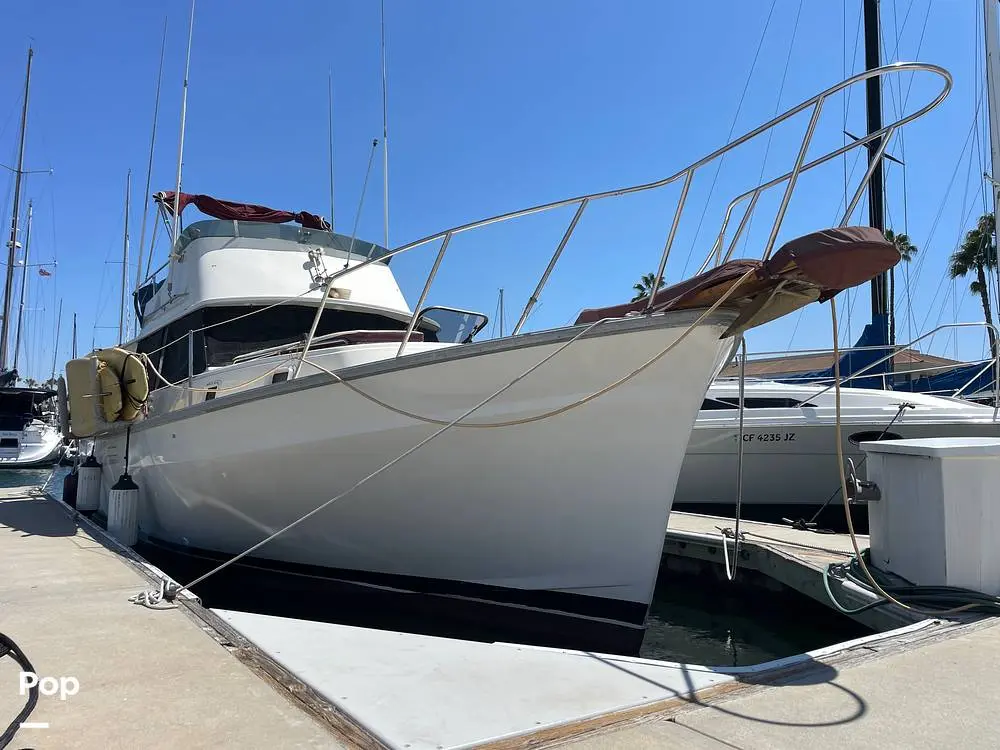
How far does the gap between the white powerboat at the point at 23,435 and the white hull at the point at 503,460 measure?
22589mm

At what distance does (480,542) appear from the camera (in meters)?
5.11

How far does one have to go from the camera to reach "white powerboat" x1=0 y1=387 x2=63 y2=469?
23703mm

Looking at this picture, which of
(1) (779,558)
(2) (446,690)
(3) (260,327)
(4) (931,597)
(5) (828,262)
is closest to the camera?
(2) (446,690)

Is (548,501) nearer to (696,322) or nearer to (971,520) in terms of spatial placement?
(696,322)

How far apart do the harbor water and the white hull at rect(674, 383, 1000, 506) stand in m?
4.09

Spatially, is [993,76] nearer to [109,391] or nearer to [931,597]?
[931,597]

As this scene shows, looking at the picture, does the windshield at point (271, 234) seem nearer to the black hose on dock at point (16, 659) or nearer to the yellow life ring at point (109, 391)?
the yellow life ring at point (109, 391)

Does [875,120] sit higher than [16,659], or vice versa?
[875,120]

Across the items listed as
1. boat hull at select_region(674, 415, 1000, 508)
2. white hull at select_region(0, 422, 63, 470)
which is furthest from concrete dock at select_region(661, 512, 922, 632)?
white hull at select_region(0, 422, 63, 470)

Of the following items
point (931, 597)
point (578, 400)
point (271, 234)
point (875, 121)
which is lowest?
point (931, 597)

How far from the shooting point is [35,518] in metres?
8.21

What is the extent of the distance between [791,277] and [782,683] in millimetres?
2074

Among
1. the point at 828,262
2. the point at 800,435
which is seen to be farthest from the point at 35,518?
the point at 800,435

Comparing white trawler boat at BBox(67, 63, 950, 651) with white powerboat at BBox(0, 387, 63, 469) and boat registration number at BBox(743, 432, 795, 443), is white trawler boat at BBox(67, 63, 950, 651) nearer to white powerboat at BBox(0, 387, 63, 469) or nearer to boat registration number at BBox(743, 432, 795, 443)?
boat registration number at BBox(743, 432, 795, 443)
